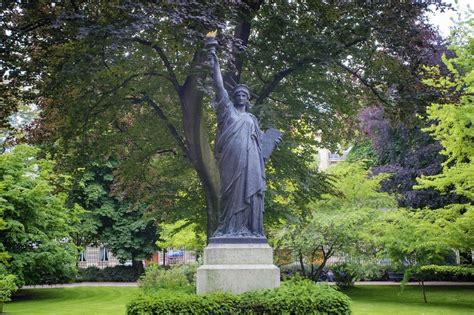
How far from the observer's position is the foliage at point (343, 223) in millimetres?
23219

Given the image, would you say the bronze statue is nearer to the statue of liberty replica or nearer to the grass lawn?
the statue of liberty replica

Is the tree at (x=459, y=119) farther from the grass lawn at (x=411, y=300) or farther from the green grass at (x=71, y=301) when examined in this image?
the green grass at (x=71, y=301)

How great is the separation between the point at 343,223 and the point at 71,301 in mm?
12158

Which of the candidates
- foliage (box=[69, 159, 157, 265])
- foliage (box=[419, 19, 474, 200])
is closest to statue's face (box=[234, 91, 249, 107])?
foliage (box=[419, 19, 474, 200])

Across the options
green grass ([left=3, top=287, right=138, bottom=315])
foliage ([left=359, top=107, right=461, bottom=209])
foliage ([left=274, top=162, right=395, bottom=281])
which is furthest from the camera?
foliage ([left=359, top=107, right=461, bottom=209])

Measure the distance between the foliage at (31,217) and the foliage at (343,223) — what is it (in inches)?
355

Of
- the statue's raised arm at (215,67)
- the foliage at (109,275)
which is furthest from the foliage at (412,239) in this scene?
the foliage at (109,275)

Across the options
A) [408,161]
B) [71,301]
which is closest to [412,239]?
[408,161]

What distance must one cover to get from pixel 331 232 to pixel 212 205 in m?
11.1

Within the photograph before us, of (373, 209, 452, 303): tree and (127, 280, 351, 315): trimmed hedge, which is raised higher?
(373, 209, 452, 303): tree

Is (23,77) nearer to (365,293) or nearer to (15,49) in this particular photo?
(15,49)

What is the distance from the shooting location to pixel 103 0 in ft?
32.7

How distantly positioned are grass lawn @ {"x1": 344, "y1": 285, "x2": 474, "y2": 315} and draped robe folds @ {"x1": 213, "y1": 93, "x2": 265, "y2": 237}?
10.7 meters

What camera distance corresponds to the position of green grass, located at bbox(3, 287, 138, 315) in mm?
19969
